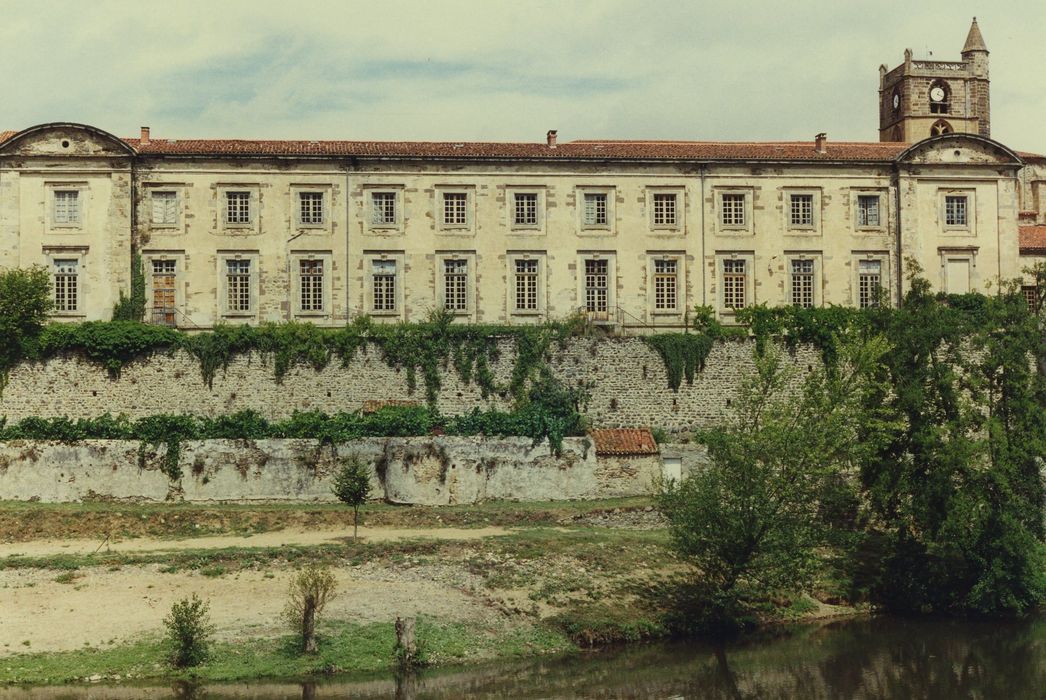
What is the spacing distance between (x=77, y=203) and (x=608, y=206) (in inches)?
716

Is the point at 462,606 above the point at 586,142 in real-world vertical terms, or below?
below

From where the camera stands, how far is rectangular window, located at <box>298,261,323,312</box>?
157 feet

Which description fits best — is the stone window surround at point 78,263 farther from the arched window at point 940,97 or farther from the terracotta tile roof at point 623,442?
the arched window at point 940,97

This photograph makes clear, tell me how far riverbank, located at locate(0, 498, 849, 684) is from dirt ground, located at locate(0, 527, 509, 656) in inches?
1.8

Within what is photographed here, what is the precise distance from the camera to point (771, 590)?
36.0 metres

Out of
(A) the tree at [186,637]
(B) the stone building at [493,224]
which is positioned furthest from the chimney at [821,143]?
(A) the tree at [186,637]

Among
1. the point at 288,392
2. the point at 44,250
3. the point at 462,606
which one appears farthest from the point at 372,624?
the point at 44,250

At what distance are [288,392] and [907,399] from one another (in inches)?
742

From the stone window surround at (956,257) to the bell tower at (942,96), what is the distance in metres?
15.6

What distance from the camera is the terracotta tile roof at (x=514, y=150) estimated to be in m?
47.7

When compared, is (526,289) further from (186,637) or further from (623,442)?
(186,637)

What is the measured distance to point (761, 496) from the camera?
112 ft

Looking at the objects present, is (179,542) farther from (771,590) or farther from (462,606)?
(771,590)

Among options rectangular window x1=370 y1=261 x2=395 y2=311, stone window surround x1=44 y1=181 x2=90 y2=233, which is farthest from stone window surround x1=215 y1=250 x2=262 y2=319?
stone window surround x1=44 y1=181 x2=90 y2=233
